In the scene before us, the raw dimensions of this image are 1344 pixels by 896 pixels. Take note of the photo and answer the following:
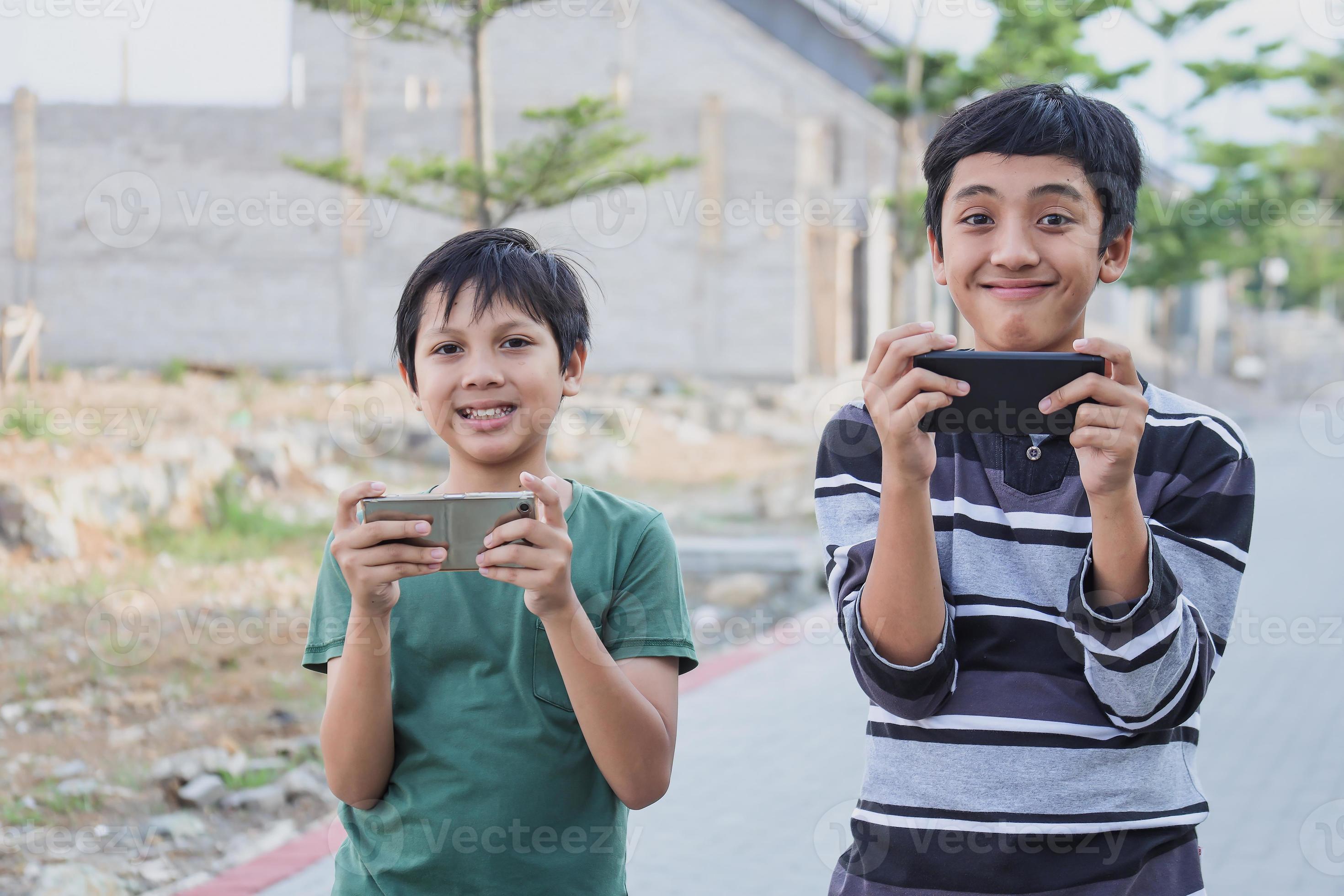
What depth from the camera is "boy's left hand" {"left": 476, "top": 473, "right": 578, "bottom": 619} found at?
59.0 inches

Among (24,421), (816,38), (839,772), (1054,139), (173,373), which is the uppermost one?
(816,38)

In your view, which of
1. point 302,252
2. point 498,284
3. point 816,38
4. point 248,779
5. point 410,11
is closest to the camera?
point 498,284

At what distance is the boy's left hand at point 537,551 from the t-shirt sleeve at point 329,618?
0.34 m

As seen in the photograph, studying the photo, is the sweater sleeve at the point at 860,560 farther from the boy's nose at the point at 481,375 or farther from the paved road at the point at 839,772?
the paved road at the point at 839,772

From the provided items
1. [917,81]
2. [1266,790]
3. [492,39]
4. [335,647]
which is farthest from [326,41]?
[335,647]

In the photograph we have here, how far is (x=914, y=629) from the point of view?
1472 mm

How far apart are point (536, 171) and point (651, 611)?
7.69 m

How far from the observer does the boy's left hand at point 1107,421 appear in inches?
Answer: 52.7

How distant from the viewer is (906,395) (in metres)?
1.41

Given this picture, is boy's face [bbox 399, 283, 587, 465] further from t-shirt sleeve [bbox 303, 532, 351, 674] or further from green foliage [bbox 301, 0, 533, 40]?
green foliage [bbox 301, 0, 533, 40]

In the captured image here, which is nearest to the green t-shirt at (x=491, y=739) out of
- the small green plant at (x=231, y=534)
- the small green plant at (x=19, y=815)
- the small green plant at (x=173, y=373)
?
the small green plant at (x=19, y=815)

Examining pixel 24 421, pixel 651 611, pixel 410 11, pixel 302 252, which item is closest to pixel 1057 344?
pixel 651 611

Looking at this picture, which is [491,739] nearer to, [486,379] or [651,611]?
[651,611]

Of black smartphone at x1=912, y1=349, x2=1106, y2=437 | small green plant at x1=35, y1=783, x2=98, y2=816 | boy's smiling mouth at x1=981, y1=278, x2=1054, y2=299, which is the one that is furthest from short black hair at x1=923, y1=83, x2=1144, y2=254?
small green plant at x1=35, y1=783, x2=98, y2=816
